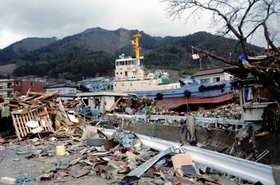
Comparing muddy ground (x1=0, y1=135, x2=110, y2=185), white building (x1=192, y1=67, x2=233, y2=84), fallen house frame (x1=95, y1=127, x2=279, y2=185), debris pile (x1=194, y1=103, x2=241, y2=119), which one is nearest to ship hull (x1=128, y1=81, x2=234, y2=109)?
white building (x1=192, y1=67, x2=233, y2=84)

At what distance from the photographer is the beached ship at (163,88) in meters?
25.7

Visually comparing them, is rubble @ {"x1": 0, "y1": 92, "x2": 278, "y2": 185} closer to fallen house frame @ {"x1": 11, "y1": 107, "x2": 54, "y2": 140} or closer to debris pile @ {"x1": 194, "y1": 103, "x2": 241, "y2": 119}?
fallen house frame @ {"x1": 11, "y1": 107, "x2": 54, "y2": 140}

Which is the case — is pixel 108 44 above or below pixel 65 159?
above

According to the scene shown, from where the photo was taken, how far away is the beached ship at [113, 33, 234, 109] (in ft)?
84.3

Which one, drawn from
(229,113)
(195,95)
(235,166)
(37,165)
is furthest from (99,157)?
(195,95)

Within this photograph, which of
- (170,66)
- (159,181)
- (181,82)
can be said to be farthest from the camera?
(170,66)

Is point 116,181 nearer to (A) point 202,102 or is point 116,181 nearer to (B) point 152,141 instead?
(B) point 152,141

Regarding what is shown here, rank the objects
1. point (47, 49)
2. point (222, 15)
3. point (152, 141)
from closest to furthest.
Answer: point (152, 141) → point (222, 15) → point (47, 49)

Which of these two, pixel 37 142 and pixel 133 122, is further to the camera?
pixel 133 122

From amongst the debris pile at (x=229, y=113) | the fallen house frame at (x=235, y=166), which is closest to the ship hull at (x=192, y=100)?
the debris pile at (x=229, y=113)

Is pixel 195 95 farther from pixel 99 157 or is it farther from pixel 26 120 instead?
pixel 99 157

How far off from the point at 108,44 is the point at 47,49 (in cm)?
4608

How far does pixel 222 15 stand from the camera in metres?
10.0

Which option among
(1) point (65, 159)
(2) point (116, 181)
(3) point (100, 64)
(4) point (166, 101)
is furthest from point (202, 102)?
(3) point (100, 64)
